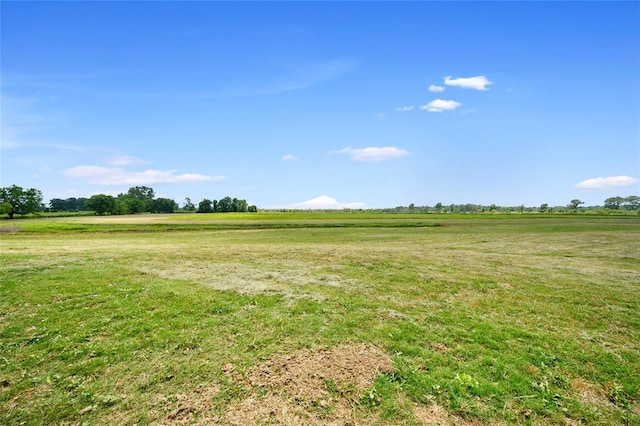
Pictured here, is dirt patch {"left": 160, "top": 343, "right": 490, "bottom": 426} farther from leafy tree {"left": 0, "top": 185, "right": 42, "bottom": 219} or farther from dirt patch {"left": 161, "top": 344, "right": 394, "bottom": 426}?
leafy tree {"left": 0, "top": 185, "right": 42, "bottom": 219}

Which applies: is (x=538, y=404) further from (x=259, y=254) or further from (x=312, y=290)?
(x=259, y=254)

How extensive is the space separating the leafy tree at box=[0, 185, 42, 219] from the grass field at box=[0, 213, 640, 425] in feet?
390

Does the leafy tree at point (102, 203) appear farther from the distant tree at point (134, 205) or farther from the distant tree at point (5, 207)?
the distant tree at point (5, 207)

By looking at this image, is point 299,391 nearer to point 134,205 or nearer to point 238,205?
point 238,205

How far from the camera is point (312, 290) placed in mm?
13359

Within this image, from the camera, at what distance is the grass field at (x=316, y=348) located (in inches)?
243

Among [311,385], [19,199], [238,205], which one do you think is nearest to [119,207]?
[19,199]

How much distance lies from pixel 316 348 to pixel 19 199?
135m

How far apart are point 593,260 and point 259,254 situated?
23292 mm

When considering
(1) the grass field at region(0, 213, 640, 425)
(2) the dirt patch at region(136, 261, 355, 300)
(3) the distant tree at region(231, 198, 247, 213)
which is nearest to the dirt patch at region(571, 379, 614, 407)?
(1) the grass field at region(0, 213, 640, 425)

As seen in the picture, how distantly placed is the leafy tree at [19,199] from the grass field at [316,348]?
118765 millimetres

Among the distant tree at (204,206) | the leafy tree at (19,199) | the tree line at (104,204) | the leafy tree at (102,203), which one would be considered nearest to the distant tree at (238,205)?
the tree line at (104,204)

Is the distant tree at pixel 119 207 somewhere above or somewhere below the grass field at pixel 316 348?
above

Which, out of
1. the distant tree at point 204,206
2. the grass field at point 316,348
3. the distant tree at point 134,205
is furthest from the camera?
the distant tree at point 204,206
